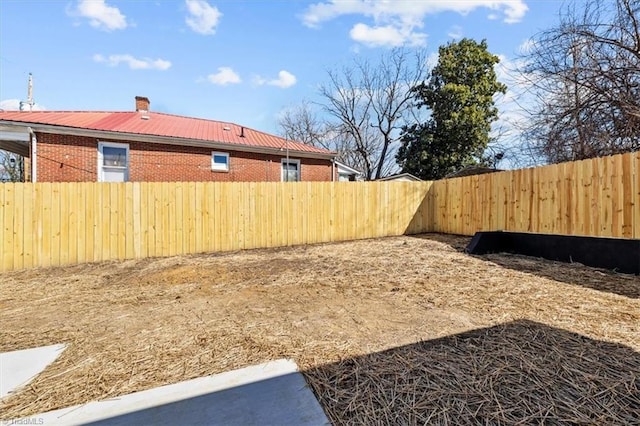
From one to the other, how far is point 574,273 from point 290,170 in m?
11.0

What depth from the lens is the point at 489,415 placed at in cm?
157

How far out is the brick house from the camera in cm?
941

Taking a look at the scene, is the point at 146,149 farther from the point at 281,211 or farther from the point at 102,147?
the point at 281,211

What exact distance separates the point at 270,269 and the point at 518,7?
7.91m

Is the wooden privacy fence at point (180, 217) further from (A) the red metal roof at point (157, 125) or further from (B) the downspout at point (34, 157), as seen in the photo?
(A) the red metal roof at point (157, 125)

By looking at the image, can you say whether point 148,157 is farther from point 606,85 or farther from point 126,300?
point 606,85

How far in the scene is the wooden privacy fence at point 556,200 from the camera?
185 inches

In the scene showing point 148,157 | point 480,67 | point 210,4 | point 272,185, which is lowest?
point 272,185

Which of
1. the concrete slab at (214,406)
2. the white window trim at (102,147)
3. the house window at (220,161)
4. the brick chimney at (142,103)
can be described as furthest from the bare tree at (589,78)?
the brick chimney at (142,103)

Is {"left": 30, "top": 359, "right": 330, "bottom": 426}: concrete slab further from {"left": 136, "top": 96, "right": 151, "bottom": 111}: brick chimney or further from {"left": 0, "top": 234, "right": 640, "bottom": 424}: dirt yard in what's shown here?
{"left": 136, "top": 96, "right": 151, "bottom": 111}: brick chimney

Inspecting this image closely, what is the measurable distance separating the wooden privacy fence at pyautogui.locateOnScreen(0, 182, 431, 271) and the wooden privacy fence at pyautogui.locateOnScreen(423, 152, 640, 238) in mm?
1597

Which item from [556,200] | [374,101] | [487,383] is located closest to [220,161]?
[556,200]

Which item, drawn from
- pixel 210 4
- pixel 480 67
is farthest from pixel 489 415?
pixel 480 67

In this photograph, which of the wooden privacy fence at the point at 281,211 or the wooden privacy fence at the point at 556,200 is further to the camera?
the wooden privacy fence at the point at 281,211
